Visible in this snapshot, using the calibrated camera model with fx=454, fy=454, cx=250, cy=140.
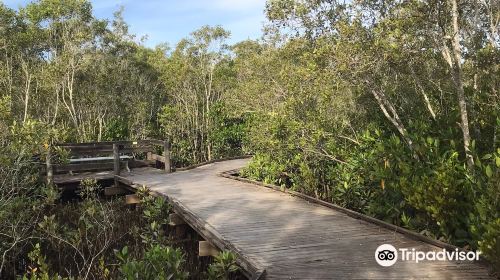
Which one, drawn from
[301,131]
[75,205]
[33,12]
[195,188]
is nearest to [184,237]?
[195,188]

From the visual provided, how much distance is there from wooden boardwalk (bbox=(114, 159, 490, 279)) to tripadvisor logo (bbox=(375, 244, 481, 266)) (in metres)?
0.10

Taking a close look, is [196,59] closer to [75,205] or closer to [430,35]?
[75,205]

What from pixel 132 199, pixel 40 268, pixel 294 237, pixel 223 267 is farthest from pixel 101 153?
pixel 223 267

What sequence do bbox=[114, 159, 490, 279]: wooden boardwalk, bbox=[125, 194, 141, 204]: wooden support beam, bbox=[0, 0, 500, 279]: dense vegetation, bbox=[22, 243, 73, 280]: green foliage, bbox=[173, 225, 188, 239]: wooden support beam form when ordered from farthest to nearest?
1. bbox=[125, 194, 141, 204]: wooden support beam
2. bbox=[173, 225, 188, 239]: wooden support beam
3. bbox=[0, 0, 500, 279]: dense vegetation
4. bbox=[22, 243, 73, 280]: green foliage
5. bbox=[114, 159, 490, 279]: wooden boardwalk

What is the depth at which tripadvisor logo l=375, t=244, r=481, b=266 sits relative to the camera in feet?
17.3

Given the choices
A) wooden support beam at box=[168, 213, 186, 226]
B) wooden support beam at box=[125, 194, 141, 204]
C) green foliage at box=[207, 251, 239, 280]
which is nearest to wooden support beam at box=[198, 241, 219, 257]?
green foliage at box=[207, 251, 239, 280]

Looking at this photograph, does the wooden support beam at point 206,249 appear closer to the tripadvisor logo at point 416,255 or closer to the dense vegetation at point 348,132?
the dense vegetation at point 348,132

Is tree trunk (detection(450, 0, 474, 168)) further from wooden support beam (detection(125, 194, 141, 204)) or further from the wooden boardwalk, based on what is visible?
wooden support beam (detection(125, 194, 141, 204))

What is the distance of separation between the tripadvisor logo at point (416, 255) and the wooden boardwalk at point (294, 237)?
10 centimetres

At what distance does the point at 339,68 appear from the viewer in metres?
7.34

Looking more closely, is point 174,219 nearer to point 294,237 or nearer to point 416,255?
point 294,237

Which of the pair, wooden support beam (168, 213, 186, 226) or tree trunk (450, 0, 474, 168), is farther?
wooden support beam (168, 213, 186, 226)

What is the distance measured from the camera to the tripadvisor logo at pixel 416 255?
5.28m

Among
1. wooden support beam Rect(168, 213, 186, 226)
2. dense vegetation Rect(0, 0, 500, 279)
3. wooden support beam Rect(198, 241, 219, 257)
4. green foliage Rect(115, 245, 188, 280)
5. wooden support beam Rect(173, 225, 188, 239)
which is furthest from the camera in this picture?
wooden support beam Rect(173, 225, 188, 239)
